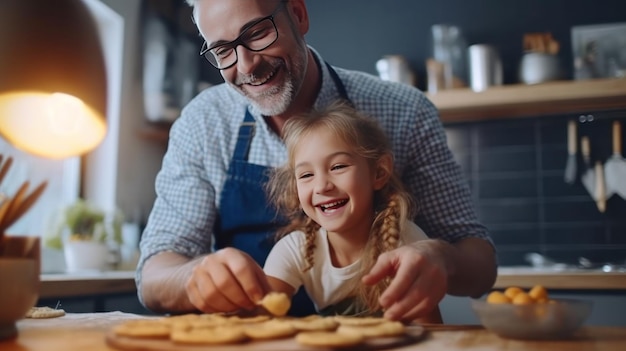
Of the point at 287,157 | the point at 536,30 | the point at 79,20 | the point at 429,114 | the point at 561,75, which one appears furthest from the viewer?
the point at 536,30

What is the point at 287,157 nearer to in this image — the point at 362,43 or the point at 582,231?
the point at 362,43

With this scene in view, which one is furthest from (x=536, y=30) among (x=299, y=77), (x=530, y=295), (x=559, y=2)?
(x=530, y=295)

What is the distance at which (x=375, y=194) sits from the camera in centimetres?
79

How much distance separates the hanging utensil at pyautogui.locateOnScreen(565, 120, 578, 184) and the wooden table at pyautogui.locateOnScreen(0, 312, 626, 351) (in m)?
1.46

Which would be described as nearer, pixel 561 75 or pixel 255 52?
pixel 255 52

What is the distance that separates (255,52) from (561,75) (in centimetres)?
142

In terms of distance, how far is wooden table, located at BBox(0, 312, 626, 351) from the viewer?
521 millimetres

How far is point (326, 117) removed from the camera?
0.81 m

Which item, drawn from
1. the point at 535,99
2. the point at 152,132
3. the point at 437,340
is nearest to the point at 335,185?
the point at 437,340

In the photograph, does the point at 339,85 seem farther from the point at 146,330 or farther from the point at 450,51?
the point at 450,51

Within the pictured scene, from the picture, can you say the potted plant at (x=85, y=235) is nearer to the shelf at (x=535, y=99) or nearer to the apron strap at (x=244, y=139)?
the apron strap at (x=244, y=139)

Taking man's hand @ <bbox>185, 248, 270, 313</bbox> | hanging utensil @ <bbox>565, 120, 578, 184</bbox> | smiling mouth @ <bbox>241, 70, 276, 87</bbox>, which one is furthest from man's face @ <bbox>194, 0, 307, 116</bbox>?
hanging utensil @ <bbox>565, 120, 578, 184</bbox>

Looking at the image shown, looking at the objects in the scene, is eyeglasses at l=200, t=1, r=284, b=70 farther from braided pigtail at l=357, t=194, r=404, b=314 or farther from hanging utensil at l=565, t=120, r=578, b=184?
hanging utensil at l=565, t=120, r=578, b=184

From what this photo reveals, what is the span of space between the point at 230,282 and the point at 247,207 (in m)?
0.26
